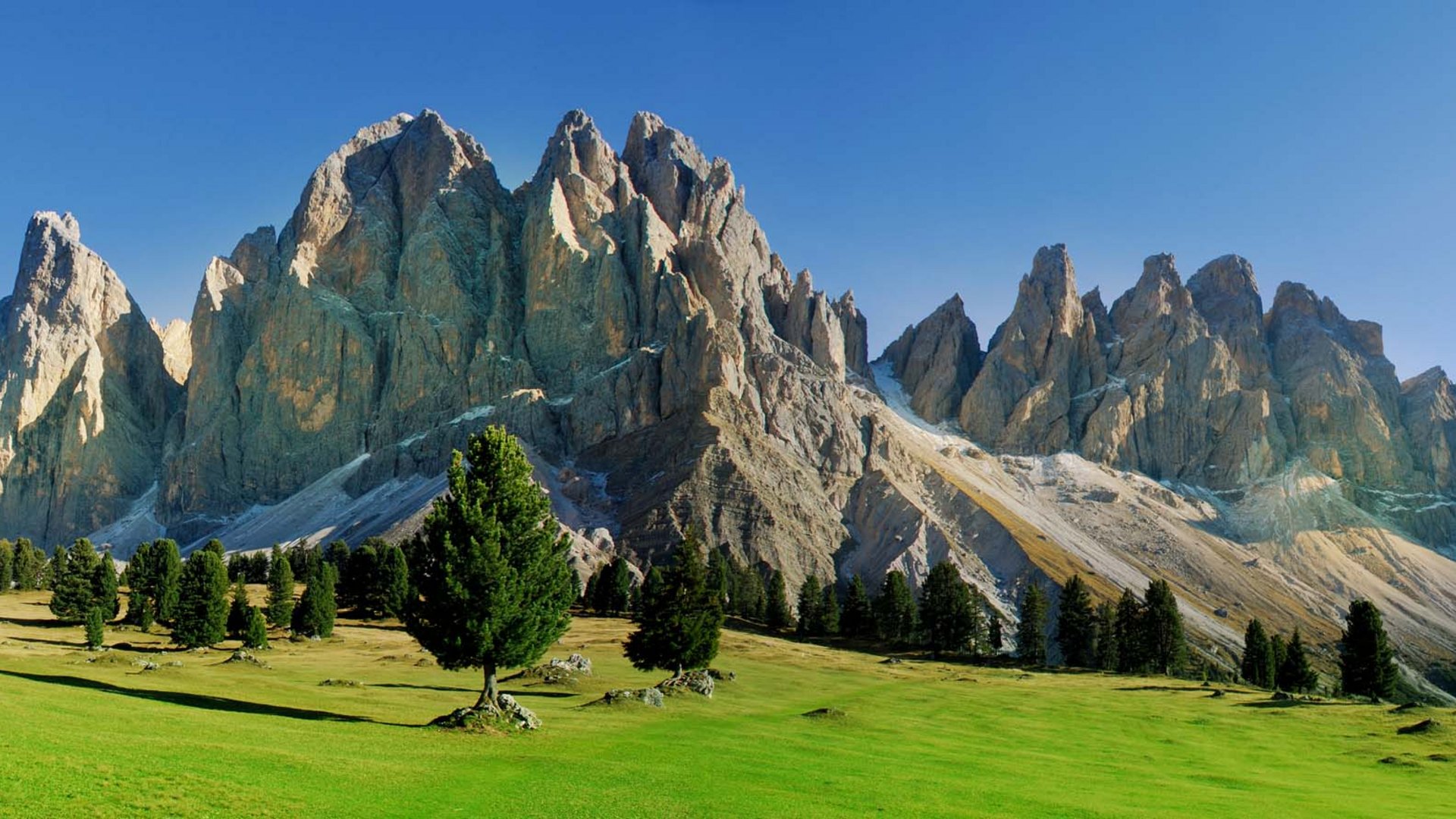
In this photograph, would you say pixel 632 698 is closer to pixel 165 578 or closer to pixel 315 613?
pixel 315 613

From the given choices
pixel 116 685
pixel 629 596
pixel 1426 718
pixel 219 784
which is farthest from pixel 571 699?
pixel 629 596

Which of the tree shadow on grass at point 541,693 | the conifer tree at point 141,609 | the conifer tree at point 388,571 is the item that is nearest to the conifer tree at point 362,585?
the conifer tree at point 388,571

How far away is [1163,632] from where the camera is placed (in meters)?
109

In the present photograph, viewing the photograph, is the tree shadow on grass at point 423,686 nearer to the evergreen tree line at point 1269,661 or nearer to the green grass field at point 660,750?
the green grass field at point 660,750

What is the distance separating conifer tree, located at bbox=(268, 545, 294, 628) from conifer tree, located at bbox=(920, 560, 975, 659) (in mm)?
73614

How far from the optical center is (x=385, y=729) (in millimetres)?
37938

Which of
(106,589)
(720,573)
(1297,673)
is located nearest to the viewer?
(1297,673)

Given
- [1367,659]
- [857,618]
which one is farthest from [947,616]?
[1367,659]

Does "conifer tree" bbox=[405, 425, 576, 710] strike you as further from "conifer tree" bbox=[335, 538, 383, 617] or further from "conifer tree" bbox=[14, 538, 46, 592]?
"conifer tree" bbox=[14, 538, 46, 592]

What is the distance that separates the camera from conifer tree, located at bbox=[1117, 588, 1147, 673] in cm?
10969

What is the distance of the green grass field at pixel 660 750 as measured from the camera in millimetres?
25469

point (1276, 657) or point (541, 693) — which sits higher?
point (1276, 657)

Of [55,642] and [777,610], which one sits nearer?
[55,642]

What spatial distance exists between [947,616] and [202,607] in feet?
269
